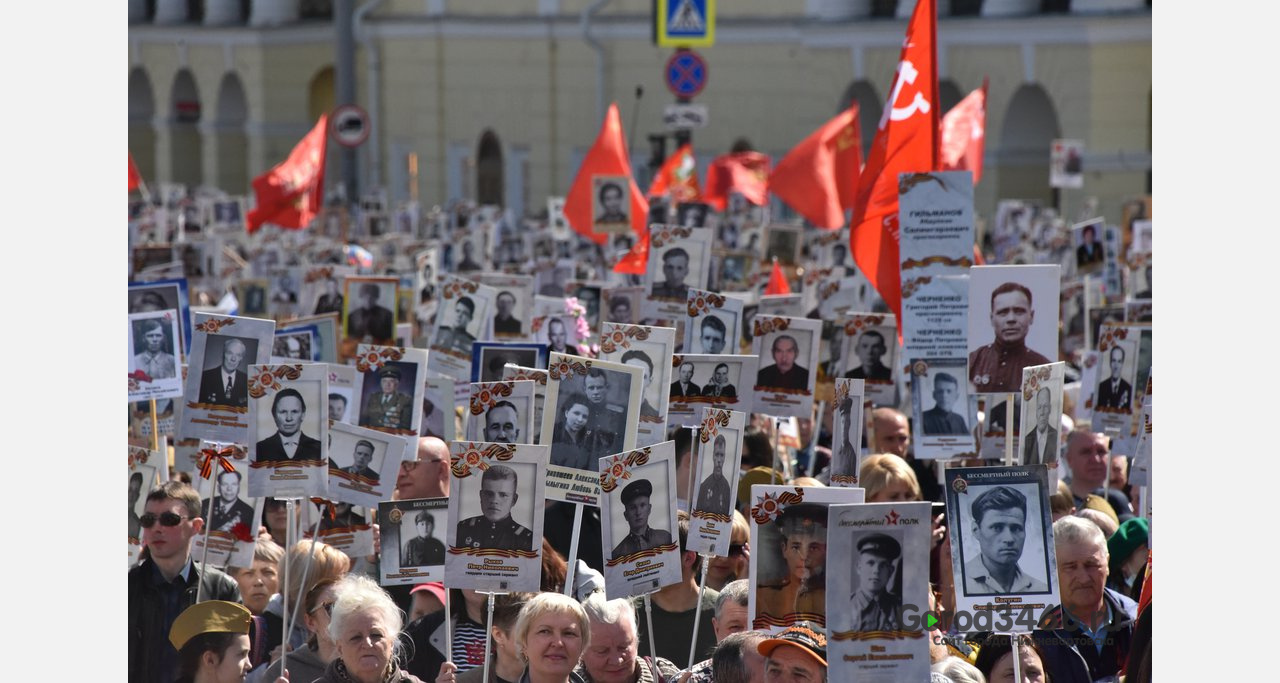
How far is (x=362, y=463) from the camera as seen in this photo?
647 cm

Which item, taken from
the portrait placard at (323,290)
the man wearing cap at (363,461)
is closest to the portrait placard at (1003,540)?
the man wearing cap at (363,461)

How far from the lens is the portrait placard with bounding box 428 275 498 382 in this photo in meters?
9.18

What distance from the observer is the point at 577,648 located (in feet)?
16.4

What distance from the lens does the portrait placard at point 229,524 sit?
6.57 meters

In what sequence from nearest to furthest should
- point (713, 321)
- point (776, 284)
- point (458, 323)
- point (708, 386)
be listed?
1. point (708, 386)
2. point (713, 321)
3. point (458, 323)
4. point (776, 284)

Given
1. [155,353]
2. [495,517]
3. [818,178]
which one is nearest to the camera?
[495,517]

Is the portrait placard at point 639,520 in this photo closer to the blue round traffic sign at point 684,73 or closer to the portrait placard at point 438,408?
the portrait placard at point 438,408

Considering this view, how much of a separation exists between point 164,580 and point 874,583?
2.39m

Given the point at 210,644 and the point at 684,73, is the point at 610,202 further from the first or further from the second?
the point at 210,644

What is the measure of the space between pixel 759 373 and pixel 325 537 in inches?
80.4

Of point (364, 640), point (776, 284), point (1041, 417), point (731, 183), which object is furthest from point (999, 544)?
point (731, 183)

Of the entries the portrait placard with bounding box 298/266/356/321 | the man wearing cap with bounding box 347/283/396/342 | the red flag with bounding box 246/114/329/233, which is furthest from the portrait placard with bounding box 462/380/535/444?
the red flag with bounding box 246/114/329/233

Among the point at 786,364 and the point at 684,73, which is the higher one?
the point at 684,73

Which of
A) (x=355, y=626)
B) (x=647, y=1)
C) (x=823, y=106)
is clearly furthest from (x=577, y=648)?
(x=647, y=1)
